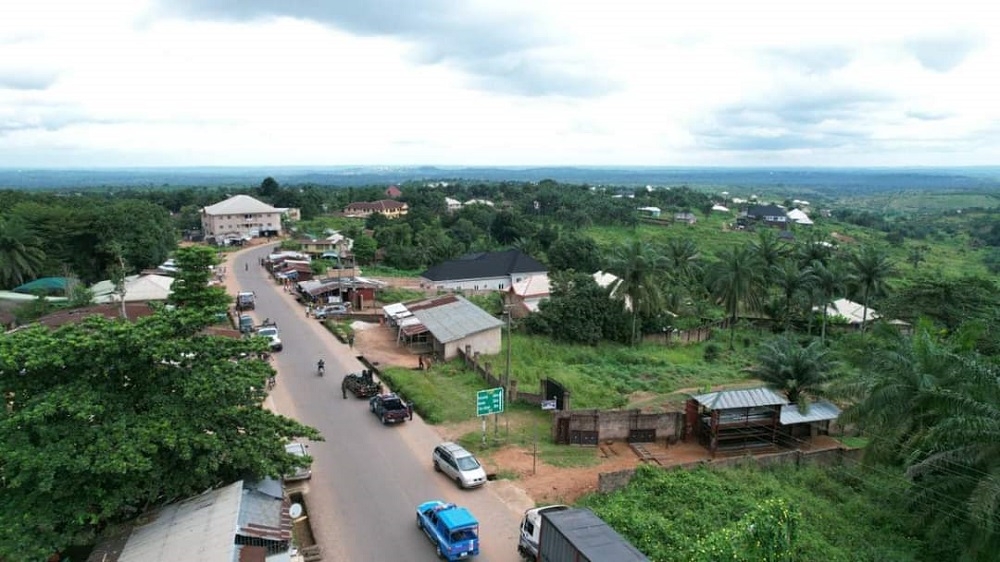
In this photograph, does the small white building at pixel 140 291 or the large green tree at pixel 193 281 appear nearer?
the large green tree at pixel 193 281

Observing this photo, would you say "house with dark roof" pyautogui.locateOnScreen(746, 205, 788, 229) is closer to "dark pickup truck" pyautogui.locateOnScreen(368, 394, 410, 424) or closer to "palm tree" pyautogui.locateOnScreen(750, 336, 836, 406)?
"palm tree" pyautogui.locateOnScreen(750, 336, 836, 406)

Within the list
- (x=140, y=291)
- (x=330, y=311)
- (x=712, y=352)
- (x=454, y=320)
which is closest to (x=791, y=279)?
(x=712, y=352)

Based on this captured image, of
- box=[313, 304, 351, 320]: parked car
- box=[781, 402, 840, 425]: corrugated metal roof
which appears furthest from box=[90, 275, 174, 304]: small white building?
box=[781, 402, 840, 425]: corrugated metal roof

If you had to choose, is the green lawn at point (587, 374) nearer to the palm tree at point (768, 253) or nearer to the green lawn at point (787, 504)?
the green lawn at point (787, 504)

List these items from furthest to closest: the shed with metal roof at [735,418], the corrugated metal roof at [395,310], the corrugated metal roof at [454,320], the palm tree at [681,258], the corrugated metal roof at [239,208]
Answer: the corrugated metal roof at [239,208]
the palm tree at [681,258]
the corrugated metal roof at [395,310]
the corrugated metal roof at [454,320]
the shed with metal roof at [735,418]

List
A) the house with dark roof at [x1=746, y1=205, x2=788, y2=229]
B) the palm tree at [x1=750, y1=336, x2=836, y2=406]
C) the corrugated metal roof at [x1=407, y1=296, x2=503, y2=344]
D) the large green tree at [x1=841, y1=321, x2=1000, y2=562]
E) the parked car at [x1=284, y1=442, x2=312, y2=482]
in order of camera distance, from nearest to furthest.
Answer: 1. the large green tree at [x1=841, y1=321, x2=1000, y2=562]
2. the parked car at [x1=284, y1=442, x2=312, y2=482]
3. the palm tree at [x1=750, y1=336, x2=836, y2=406]
4. the corrugated metal roof at [x1=407, y1=296, x2=503, y2=344]
5. the house with dark roof at [x1=746, y1=205, x2=788, y2=229]

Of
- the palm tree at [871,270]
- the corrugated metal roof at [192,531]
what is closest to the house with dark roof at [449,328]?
the corrugated metal roof at [192,531]
